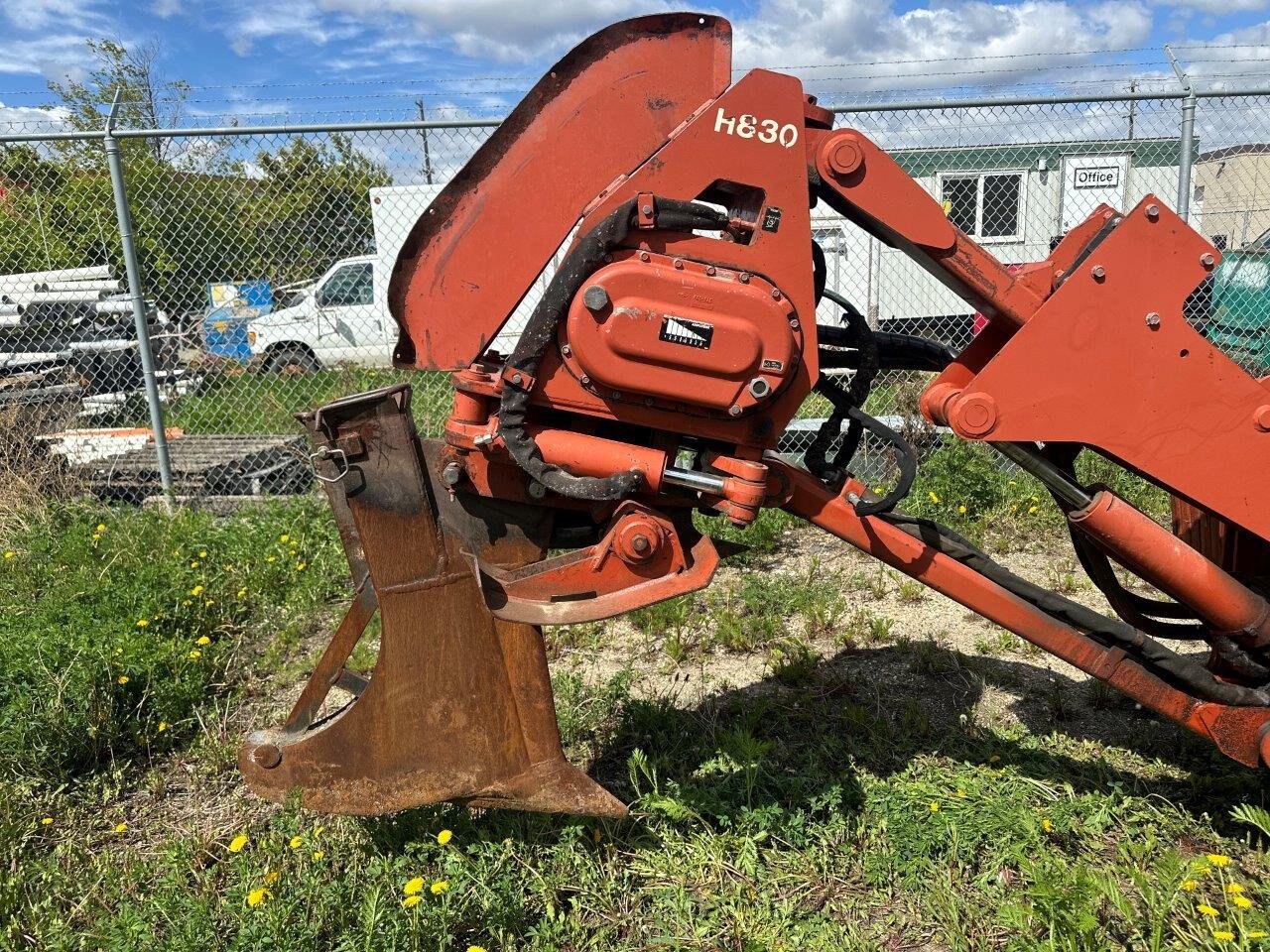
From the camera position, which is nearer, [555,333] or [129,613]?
[555,333]

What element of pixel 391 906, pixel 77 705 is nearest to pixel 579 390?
pixel 391 906

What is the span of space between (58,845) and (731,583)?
3.14 metres

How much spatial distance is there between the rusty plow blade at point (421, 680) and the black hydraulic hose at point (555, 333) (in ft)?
1.04

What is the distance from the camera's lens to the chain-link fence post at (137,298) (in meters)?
5.80

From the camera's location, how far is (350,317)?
11.9 meters

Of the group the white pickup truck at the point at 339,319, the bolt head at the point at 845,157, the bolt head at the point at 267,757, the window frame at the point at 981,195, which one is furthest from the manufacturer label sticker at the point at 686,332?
the window frame at the point at 981,195

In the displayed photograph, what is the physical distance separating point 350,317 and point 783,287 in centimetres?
1045

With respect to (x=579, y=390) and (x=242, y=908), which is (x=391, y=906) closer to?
(x=242, y=908)

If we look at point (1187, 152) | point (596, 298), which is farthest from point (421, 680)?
point (1187, 152)

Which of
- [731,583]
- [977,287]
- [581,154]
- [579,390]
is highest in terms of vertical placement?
[581,154]

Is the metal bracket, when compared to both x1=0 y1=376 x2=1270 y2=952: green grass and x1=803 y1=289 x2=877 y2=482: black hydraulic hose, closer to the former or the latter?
x1=0 y1=376 x2=1270 y2=952: green grass

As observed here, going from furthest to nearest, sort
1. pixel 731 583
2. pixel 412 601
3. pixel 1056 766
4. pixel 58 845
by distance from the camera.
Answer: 1. pixel 731 583
2. pixel 1056 766
3. pixel 58 845
4. pixel 412 601

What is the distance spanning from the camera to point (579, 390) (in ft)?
8.02

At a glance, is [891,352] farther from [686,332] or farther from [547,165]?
[547,165]
